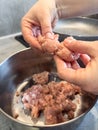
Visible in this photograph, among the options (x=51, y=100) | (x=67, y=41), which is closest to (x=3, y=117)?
(x=51, y=100)

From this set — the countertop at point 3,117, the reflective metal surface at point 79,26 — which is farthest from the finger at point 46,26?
the reflective metal surface at point 79,26

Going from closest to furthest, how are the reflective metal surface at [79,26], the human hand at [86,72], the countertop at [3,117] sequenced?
1. the human hand at [86,72]
2. the countertop at [3,117]
3. the reflective metal surface at [79,26]

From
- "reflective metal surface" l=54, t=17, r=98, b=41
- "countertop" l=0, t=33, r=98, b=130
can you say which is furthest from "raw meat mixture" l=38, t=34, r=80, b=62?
"reflective metal surface" l=54, t=17, r=98, b=41

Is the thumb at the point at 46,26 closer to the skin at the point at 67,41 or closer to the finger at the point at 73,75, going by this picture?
the skin at the point at 67,41

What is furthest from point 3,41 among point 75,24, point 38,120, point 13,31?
point 38,120

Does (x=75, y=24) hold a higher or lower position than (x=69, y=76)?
lower

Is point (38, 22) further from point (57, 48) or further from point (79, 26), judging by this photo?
point (79, 26)

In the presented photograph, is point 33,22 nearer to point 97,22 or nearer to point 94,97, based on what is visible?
point 94,97
